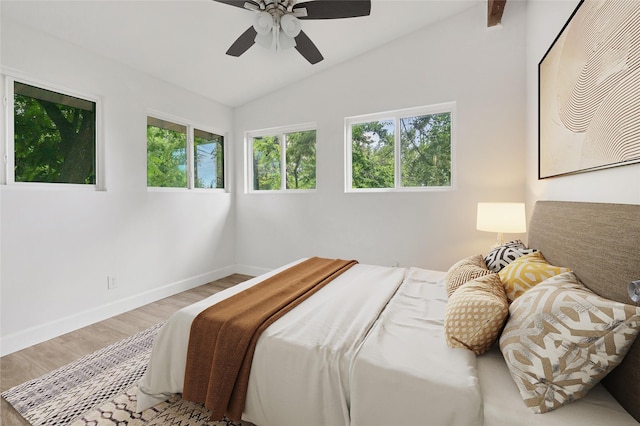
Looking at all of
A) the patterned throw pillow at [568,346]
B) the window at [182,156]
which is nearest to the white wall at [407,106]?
the window at [182,156]

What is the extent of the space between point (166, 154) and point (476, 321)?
3669mm

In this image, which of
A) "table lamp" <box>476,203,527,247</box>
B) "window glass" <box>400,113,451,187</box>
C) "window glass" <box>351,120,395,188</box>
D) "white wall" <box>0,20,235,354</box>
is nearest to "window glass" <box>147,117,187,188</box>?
"white wall" <box>0,20,235,354</box>

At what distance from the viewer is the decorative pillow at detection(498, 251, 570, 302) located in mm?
1324

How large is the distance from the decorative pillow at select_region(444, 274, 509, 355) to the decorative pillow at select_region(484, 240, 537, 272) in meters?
0.61

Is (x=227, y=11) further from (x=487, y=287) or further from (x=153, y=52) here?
(x=487, y=287)

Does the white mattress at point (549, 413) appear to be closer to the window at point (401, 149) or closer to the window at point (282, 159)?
the window at point (401, 149)

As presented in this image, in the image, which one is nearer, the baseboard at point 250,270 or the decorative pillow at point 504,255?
the decorative pillow at point 504,255

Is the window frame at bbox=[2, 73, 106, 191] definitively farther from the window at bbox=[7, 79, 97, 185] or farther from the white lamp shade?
the white lamp shade

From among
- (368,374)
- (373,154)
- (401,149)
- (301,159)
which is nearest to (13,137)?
(301,159)

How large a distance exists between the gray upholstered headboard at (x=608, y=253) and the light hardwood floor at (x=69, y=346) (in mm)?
2718

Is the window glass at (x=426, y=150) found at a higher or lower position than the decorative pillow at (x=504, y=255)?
higher

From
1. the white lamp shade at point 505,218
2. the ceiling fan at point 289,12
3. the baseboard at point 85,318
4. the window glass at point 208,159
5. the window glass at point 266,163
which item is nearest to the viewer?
the ceiling fan at point 289,12

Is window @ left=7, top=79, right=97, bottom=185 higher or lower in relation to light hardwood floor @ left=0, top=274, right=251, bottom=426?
higher

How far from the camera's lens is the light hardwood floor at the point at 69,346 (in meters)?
1.92
